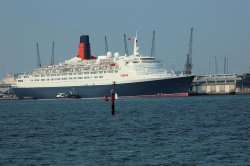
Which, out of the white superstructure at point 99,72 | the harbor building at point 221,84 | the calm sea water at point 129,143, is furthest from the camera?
the harbor building at point 221,84

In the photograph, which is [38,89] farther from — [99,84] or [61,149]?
[61,149]

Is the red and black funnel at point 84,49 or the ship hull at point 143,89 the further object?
the red and black funnel at point 84,49

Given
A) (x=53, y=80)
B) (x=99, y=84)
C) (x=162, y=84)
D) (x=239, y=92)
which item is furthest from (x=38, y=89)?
(x=239, y=92)

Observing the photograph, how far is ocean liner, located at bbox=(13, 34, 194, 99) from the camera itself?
10669cm

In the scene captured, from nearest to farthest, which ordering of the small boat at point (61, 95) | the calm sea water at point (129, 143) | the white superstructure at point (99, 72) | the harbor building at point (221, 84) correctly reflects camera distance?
the calm sea water at point (129, 143) < the white superstructure at point (99, 72) < the small boat at point (61, 95) < the harbor building at point (221, 84)

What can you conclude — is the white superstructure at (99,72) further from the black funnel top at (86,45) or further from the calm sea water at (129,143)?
the calm sea water at (129,143)

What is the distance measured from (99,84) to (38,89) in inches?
578

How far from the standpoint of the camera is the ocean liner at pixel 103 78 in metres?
107

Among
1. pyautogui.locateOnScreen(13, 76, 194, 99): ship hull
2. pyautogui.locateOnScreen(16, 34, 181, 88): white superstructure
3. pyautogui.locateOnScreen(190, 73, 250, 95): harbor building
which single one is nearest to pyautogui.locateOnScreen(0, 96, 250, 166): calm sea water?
pyautogui.locateOnScreen(13, 76, 194, 99): ship hull

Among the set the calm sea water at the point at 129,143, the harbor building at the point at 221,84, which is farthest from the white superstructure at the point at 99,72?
the calm sea water at the point at 129,143

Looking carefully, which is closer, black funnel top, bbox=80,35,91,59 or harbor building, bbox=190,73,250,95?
black funnel top, bbox=80,35,91,59

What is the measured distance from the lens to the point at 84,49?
420ft

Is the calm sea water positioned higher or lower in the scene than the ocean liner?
lower

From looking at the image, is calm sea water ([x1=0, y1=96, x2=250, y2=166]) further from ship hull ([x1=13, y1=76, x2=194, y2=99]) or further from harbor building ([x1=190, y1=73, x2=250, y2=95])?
harbor building ([x1=190, y1=73, x2=250, y2=95])
